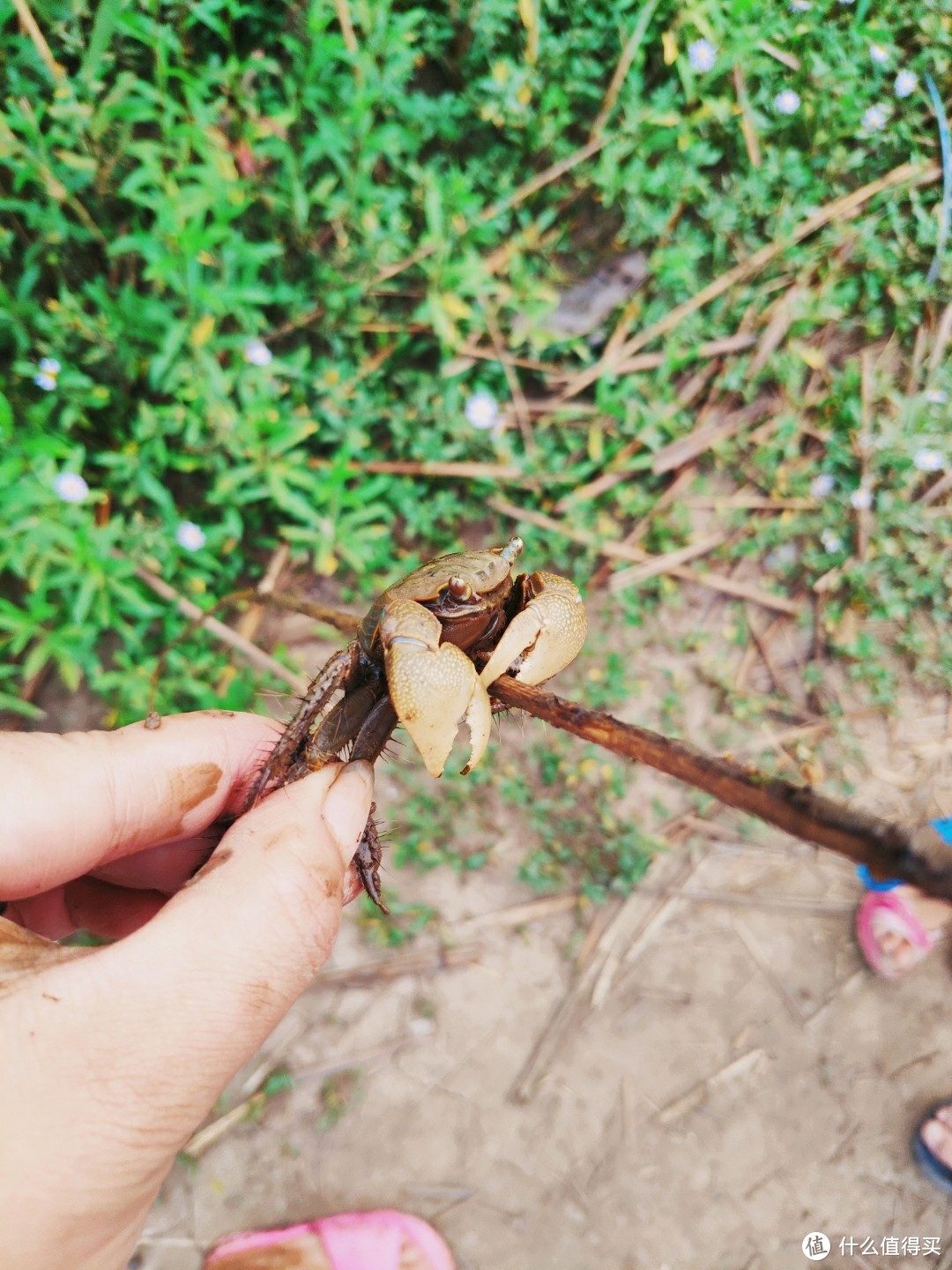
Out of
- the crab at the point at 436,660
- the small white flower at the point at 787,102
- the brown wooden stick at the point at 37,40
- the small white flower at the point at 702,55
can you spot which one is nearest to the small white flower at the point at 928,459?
the small white flower at the point at 787,102

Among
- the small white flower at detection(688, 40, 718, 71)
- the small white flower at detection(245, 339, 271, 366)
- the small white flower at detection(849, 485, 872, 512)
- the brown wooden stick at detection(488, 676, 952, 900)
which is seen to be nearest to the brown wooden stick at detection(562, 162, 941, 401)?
the small white flower at detection(688, 40, 718, 71)

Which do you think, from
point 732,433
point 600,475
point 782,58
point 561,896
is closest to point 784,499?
point 732,433

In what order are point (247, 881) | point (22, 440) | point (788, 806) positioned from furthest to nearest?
point (22, 440), point (247, 881), point (788, 806)

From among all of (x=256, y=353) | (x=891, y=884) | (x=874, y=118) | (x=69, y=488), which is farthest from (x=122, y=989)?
(x=874, y=118)

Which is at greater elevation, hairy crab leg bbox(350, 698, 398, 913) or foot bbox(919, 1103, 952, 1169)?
hairy crab leg bbox(350, 698, 398, 913)

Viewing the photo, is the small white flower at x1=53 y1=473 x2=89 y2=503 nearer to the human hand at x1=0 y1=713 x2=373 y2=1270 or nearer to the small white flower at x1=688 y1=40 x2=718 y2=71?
the human hand at x1=0 y1=713 x2=373 y2=1270

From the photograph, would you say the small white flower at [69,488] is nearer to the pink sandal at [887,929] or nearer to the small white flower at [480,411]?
the small white flower at [480,411]

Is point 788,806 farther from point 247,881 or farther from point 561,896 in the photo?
point 561,896
